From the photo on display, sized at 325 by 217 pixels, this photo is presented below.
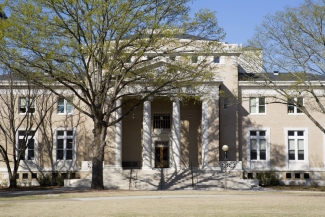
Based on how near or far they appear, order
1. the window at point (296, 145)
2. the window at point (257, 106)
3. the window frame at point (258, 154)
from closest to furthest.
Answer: the window frame at point (258, 154)
the window at point (296, 145)
the window at point (257, 106)

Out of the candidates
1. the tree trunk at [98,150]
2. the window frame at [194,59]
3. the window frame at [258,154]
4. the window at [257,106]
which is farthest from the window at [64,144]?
the window frame at [194,59]

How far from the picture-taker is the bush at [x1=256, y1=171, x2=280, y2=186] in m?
42.8

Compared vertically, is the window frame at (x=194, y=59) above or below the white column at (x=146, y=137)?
above

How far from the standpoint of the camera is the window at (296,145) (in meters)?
45.0

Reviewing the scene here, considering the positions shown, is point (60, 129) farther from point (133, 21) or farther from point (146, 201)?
point (146, 201)

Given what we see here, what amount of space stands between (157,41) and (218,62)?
1672 cm

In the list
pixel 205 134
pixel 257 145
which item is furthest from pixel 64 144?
pixel 257 145

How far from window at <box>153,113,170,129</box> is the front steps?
229 inches

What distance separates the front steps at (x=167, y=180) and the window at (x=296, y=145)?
676cm

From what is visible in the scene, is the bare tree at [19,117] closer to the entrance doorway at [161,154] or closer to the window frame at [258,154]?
the entrance doorway at [161,154]

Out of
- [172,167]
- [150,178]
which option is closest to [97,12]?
[150,178]

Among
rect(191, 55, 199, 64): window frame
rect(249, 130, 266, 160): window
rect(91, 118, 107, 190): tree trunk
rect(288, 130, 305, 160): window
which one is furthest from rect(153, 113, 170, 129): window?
rect(191, 55, 199, 64): window frame

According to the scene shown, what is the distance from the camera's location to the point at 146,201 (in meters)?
22.6

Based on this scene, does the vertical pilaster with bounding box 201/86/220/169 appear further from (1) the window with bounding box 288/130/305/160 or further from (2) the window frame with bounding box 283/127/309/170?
(1) the window with bounding box 288/130/305/160
